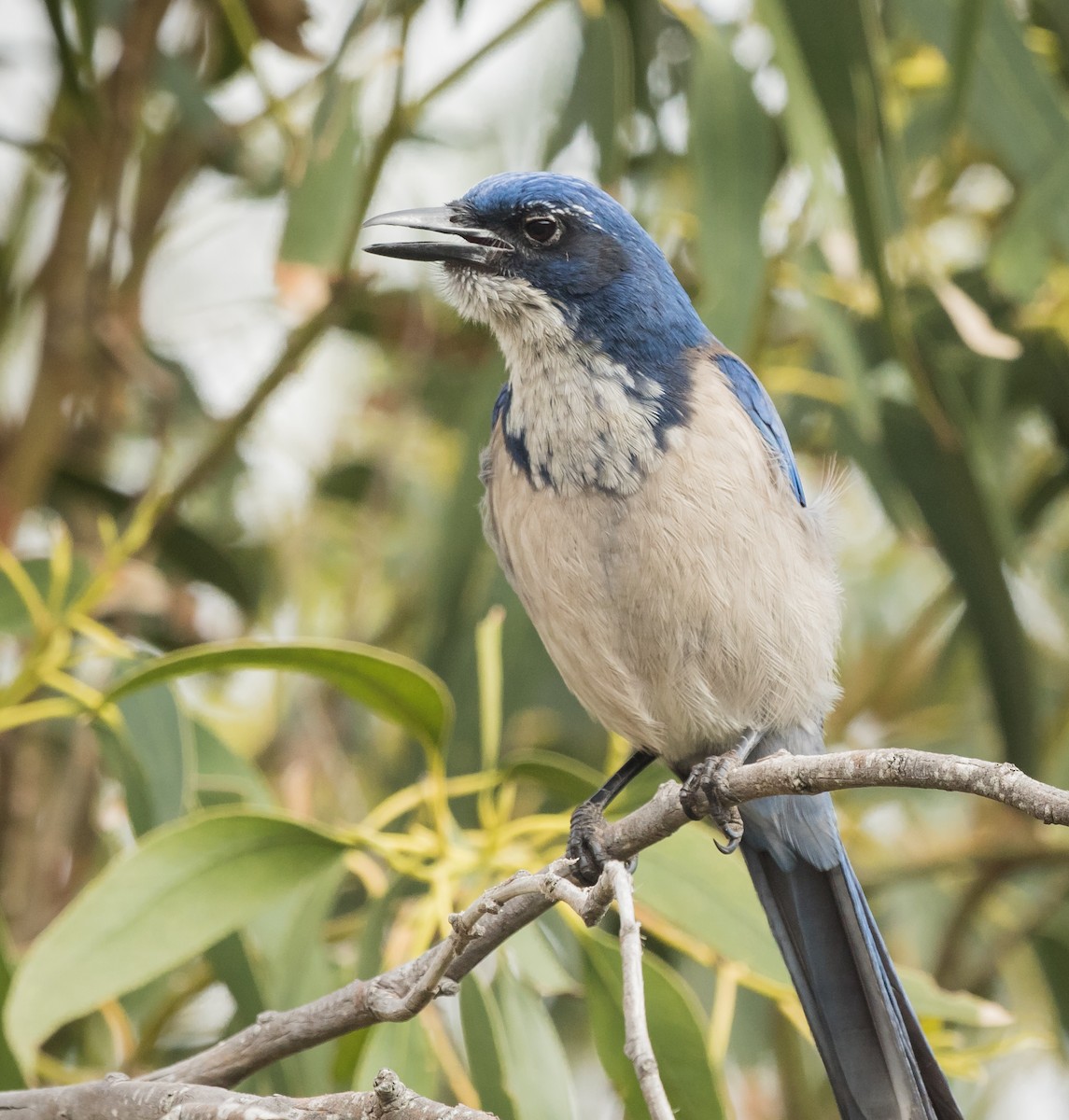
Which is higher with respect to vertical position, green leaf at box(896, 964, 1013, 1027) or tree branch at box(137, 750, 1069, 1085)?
tree branch at box(137, 750, 1069, 1085)

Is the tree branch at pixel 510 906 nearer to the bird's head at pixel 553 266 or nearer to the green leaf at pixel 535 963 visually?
the green leaf at pixel 535 963

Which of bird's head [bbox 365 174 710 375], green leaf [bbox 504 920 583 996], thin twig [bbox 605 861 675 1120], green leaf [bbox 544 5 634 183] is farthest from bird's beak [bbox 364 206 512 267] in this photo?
thin twig [bbox 605 861 675 1120]

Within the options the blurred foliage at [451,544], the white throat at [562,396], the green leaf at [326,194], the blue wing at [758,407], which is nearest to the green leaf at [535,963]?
the blurred foliage at [451,544]

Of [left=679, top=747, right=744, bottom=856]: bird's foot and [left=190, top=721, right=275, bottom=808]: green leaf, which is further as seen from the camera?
[left=190, top=721, right=275, bottom=808]: green leaf

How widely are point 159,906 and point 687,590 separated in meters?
0.77

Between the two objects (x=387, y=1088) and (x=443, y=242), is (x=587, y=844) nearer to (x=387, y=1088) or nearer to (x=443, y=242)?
(x=387, y=1088)

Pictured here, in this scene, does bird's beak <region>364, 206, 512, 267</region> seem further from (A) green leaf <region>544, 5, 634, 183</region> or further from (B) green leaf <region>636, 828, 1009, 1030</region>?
(B) green leaf <region>636, 828, 1009, 1030</region>

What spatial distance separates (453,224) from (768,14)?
2.08 ft

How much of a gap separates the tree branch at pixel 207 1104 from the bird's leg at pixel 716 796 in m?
0.54

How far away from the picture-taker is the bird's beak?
210cm

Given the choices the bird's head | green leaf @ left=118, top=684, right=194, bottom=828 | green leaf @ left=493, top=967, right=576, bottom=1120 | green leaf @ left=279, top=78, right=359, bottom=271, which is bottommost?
green leaf @ left=493, top=967, right=576, bottom=1120

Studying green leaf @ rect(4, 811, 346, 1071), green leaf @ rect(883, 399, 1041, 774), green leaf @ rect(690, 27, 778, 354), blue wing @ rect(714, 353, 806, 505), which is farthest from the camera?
green leaf @ rect(883, 399, 1041, 774)

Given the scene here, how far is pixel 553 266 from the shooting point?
2.18 metres

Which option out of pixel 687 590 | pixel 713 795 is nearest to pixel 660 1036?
pixel 713 795
